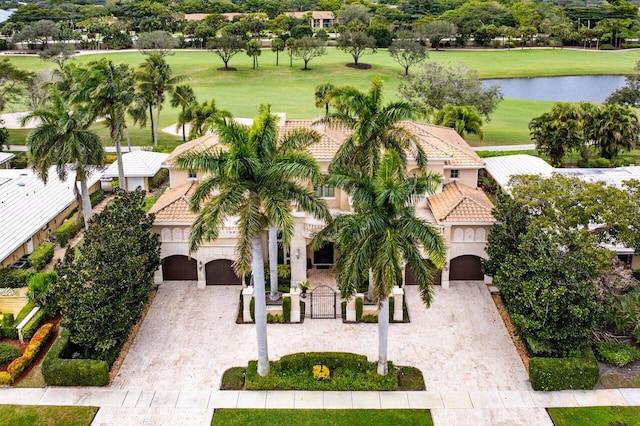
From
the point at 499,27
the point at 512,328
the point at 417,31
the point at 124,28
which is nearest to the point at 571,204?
the point at 512,328

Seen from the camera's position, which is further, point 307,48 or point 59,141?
point 307,48

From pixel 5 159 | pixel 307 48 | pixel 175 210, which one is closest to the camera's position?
pixel 175 210

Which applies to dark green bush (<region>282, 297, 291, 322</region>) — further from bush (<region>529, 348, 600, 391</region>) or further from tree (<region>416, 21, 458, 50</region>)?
tree (<region>416, 21, 458, 50</region>)

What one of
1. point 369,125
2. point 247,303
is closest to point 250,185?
point 369,125

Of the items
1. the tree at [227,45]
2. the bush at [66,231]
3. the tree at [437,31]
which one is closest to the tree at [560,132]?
the bush at [66,231]

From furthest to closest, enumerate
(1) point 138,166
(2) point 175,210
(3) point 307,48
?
(3) point 307,48 < (1) point 138,166 < (2) point 175,210

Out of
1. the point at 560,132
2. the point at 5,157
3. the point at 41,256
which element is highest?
the point at 560,132

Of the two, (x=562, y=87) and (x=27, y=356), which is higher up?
(x=562, y=87)

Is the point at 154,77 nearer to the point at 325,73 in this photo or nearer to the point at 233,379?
the point at 233,379
